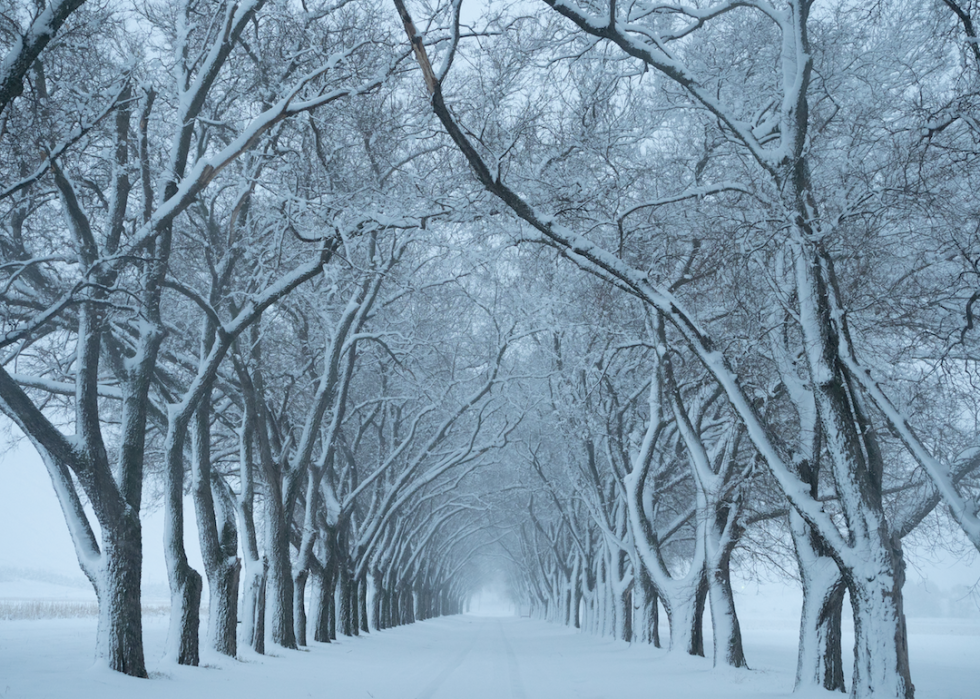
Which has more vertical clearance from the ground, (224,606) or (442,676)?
(224,606)

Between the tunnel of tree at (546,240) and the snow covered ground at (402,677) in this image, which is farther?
the snow covered ground at (402,677)

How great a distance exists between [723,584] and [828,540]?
6.43 m

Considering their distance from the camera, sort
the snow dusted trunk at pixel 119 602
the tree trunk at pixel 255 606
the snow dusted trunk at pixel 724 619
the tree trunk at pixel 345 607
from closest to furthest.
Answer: the snow dusted trunk at pixel 119 602 < the snow dusted trunk at pixel 724 619 < the tree trunk at pixel 255 606 < the tree trunk at pixel 345 607

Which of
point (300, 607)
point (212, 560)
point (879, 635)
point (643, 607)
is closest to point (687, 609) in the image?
point (643, 607)

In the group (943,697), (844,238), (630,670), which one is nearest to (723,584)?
(630,670)

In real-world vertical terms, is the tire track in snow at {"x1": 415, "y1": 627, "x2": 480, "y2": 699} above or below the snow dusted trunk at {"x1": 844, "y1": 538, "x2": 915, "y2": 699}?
below

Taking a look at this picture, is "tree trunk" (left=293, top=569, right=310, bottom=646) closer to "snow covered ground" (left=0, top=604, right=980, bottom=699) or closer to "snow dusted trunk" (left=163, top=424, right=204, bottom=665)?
"snow covered ground" (left=0, top=604, right=980, bottom=699)

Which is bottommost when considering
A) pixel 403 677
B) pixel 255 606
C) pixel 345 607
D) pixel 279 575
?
pixel 345 607

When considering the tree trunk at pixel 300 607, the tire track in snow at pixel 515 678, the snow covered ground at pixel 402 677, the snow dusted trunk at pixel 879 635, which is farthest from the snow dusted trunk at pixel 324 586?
the snow dusted trunk at pixel 879 635

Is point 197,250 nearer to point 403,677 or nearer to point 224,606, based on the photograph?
point 224,606

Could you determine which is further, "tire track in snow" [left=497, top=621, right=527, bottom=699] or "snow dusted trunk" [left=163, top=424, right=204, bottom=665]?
"snow dusted trunk" [left=163, top=424, right=204, bottom=665]

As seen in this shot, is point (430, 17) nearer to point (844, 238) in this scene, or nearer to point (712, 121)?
point (712, 121)

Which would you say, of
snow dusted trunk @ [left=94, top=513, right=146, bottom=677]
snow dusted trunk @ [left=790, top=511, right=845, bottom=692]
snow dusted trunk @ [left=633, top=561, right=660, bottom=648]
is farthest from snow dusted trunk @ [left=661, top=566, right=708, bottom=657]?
snow dusted trunk @ [left=94, top=513, right=146, bottom=677]

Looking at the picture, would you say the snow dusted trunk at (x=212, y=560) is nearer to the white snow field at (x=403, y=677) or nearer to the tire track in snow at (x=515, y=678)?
the white snow field at (x=403, y=677)
